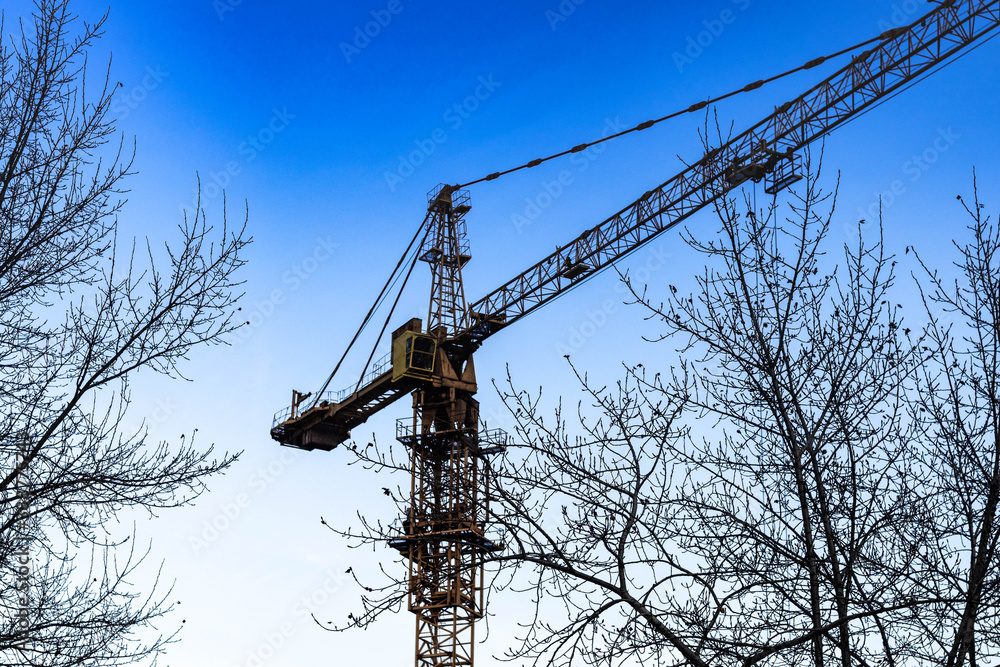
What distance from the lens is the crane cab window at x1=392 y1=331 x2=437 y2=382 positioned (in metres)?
47.6

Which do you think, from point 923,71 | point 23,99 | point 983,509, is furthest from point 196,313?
point 923,71

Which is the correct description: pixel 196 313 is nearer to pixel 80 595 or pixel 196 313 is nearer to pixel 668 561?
pixel 80 595

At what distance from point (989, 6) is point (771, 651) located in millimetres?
30683

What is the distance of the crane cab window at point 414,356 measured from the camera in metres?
47.6
